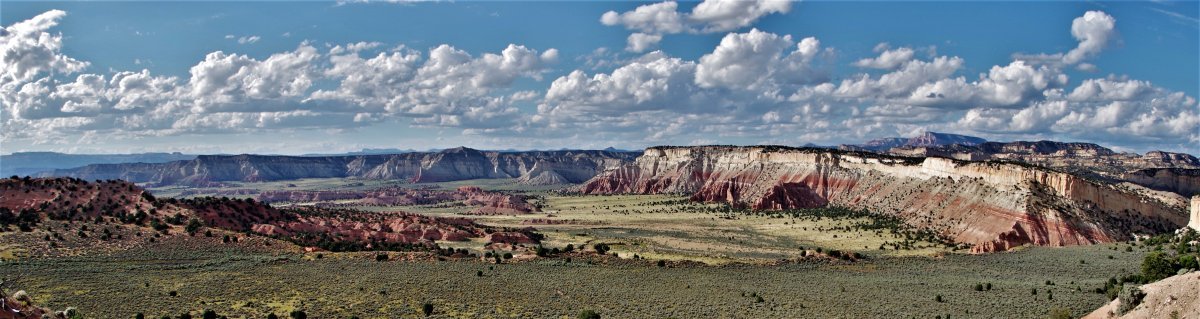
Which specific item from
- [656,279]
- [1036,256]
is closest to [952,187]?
[1036,256]

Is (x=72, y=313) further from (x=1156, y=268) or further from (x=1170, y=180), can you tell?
(x=1170, y=180)

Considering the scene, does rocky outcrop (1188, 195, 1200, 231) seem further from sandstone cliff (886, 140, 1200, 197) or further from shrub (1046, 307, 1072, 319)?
sandstone cliff (886, 140, 1200, 197)

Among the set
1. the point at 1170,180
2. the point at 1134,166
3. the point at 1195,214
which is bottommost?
the point at 1195,214

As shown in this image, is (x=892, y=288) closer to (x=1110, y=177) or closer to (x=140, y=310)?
(x=140, y=310)

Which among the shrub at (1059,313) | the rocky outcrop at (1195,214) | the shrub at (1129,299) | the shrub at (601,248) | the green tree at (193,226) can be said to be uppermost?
the rocky outcrop at (1195,214)

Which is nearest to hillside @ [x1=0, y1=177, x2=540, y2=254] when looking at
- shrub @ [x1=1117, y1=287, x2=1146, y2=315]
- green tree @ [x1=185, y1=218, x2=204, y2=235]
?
green tree @ [x1=185, y1=218, x2=204, y2=235]

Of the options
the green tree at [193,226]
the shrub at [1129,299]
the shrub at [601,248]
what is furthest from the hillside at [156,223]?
the shrub at [1129,299]

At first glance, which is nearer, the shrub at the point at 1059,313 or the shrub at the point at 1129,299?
the shrub at the point at 1129,299

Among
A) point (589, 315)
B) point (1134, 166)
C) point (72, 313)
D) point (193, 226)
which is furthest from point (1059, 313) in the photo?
point (1134, 166)

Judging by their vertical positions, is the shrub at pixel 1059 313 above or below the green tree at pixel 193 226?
below

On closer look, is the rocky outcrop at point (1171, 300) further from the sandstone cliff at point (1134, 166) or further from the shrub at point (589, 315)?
the sandstone cliff at point (1134, 166)
